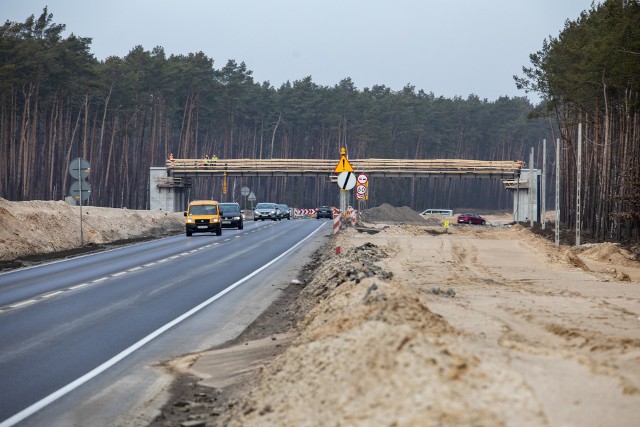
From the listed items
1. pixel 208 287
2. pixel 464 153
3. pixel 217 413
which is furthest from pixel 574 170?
pixel 464 153

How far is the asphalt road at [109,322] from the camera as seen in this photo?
34.0 feet

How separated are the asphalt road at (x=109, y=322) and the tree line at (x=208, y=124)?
82.8 ft

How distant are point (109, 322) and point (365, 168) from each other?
80807 mm

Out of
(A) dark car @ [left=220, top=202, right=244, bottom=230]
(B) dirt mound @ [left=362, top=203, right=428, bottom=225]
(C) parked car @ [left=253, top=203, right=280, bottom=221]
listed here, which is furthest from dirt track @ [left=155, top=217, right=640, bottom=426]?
(B) dirt mound @ [left=362, top=203, right=428, bottom=225]

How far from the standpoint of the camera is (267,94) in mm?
144500

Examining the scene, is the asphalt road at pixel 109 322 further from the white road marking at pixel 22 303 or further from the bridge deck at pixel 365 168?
the bridge deck at pixel 365 168

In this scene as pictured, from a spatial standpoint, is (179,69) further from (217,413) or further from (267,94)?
(217,413)

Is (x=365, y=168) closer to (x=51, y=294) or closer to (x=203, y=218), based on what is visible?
(x=203, y=218)

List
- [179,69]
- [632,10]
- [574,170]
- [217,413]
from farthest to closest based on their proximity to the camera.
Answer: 1. [179,69]
2. [574,170]
3. [632,10]
4. [217,413]

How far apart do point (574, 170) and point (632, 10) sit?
23239mm

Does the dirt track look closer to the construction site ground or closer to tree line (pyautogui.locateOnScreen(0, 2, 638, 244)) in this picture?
the construction site ground

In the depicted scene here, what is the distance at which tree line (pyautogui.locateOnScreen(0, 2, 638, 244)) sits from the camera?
8475cm

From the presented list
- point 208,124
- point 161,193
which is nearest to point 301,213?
point 161,193

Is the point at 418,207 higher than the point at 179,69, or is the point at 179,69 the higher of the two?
the point at 179,69
